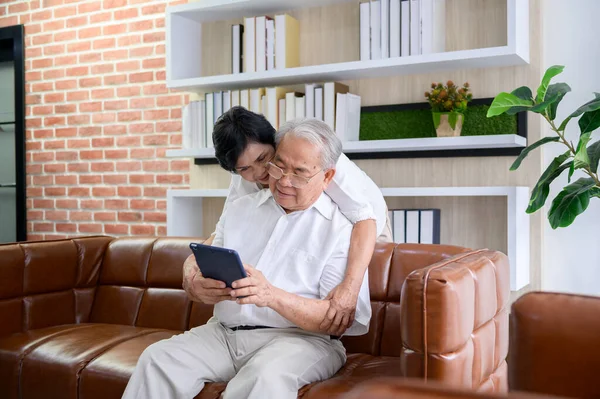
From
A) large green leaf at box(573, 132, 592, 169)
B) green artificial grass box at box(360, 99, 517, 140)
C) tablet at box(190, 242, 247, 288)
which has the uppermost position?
green artificial grass box at box(360, 99, 517, 140)

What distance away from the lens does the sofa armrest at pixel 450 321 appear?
1585 millimetres

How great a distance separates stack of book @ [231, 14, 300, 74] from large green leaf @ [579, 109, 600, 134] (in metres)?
1.57

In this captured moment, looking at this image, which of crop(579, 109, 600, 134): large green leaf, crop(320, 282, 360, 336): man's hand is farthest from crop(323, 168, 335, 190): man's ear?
crop(579, 109, 600, 134): large green leaf

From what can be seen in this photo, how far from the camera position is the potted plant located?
117 inches

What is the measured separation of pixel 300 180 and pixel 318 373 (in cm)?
60

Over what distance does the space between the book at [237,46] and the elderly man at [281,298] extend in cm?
154

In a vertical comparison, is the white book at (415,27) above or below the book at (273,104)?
above

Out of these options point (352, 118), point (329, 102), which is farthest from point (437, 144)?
point (329, 102)

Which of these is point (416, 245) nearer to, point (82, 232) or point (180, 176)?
point (180, 176)

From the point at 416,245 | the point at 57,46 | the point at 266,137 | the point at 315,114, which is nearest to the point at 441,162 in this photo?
the point at 315,114

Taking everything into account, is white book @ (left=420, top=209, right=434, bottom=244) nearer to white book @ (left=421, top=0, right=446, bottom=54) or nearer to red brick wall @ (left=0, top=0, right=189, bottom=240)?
white book @ (left=421, top=0, right=446, bottom=54)

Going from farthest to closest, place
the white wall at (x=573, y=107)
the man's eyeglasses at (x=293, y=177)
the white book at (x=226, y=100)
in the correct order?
the white book at (x=226, y=100) → the white wall at (x=573, y=107) → the man's eyeglasses at (x=293, y=177)

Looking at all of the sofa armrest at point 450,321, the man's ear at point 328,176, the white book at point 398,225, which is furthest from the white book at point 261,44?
the sofa armrest at point 450,321

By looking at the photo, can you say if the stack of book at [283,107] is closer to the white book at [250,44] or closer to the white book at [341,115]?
the white book at [341,115]
